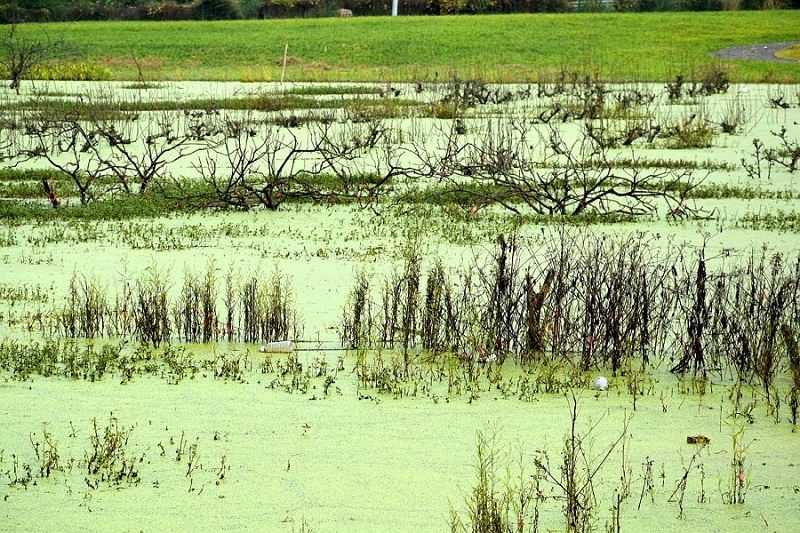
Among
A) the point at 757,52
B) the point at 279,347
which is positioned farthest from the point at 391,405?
the point at 757,52

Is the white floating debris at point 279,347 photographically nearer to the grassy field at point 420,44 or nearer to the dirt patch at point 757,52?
the grassy field at point 420,44

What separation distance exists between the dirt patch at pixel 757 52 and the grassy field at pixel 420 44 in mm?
780

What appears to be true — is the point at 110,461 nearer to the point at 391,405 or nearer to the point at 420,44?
the point at 391,405

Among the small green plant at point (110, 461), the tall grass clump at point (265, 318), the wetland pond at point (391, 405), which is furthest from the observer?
the tall grass clump at point (265, 318)

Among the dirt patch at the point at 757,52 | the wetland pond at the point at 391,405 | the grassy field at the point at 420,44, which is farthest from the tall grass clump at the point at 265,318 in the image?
the dirt patch at the point at 757,52

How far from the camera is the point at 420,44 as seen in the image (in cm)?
5059

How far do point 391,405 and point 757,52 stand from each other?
43.5 m

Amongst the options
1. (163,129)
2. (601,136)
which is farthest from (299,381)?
(163,129)

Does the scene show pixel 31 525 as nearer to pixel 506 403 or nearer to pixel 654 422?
pixel 506 403

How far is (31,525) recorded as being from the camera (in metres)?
4.97

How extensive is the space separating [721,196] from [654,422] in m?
8.84

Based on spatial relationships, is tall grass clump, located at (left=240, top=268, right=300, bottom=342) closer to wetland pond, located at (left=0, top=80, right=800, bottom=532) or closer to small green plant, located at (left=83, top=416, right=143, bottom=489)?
wetland pond, located at (left=0, top=80, right=800, bottom=532)

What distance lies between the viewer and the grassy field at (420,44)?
1681 inches

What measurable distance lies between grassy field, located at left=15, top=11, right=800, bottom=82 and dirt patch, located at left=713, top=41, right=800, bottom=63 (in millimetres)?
780
